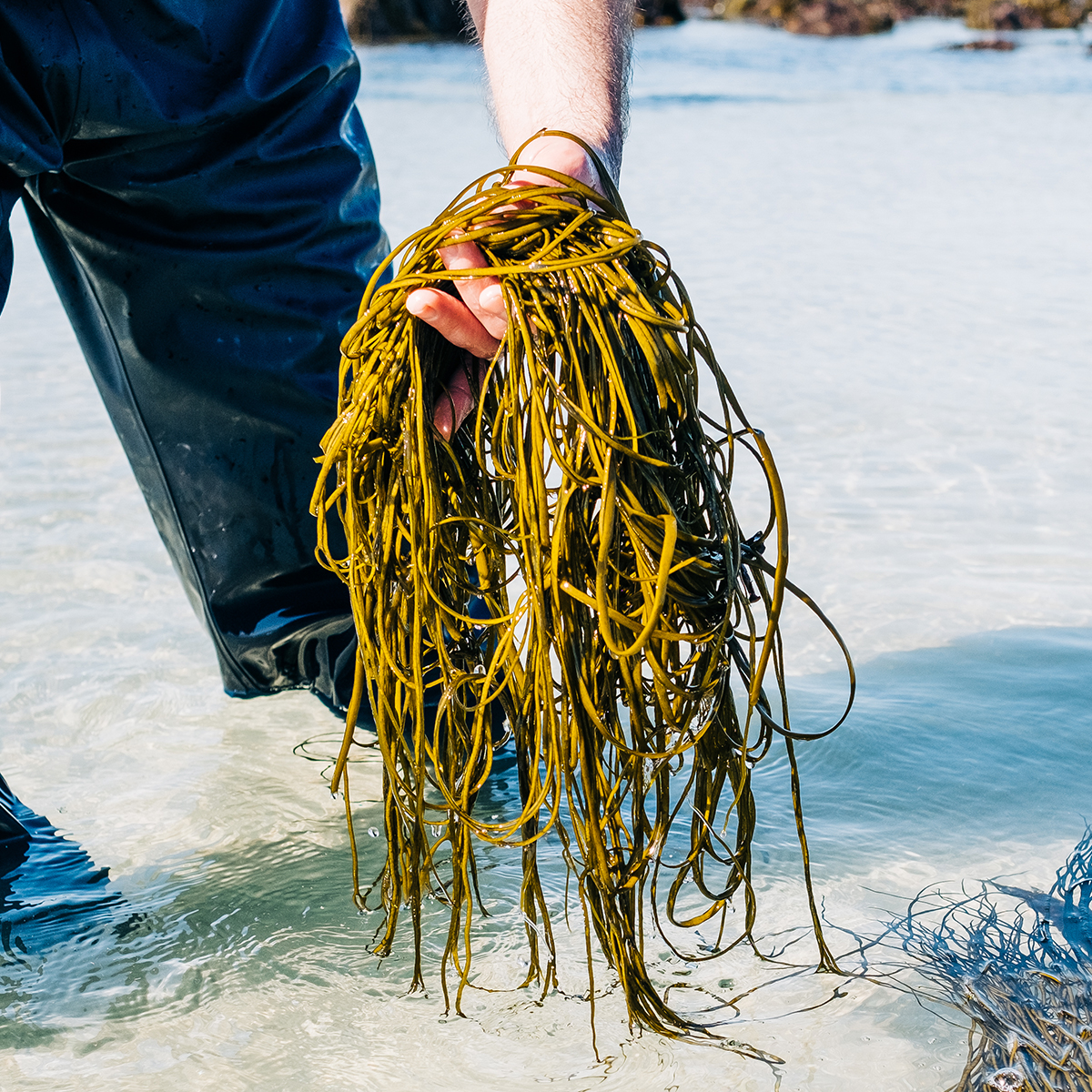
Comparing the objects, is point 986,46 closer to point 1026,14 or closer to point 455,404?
point 1026,14

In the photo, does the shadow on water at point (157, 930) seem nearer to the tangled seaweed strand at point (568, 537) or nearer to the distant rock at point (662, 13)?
the tangled seaweed strand at point (568, 537)

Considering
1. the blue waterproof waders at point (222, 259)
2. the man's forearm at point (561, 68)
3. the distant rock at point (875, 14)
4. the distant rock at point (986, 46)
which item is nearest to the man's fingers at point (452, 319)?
the man's forearm at point (561, 68)

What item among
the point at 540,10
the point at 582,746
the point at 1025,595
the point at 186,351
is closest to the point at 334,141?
the point at 186,351

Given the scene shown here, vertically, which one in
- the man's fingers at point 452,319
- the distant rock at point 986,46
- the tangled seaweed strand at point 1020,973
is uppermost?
the man's fingers at point 452,319

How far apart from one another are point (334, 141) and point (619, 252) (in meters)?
1.00

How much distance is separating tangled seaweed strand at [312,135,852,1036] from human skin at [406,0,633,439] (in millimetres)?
26

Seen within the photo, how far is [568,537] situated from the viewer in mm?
1215

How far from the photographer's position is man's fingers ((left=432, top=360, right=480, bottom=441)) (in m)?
1.34

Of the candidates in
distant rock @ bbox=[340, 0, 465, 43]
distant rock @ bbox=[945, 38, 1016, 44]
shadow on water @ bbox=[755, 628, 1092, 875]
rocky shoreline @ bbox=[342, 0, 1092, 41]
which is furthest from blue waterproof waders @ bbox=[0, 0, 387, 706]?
distant rock @ bbox=[340, 0, 465, 43]

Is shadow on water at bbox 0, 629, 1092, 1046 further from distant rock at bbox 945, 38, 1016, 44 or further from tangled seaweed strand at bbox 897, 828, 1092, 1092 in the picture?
distant rock at bbox 945, 38, 1016, 44

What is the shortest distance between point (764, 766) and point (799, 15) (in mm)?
23618

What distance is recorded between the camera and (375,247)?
2.13 meters

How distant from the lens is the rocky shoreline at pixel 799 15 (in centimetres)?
2167

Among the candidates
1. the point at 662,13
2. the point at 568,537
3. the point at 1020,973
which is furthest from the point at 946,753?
the point at 662,13
